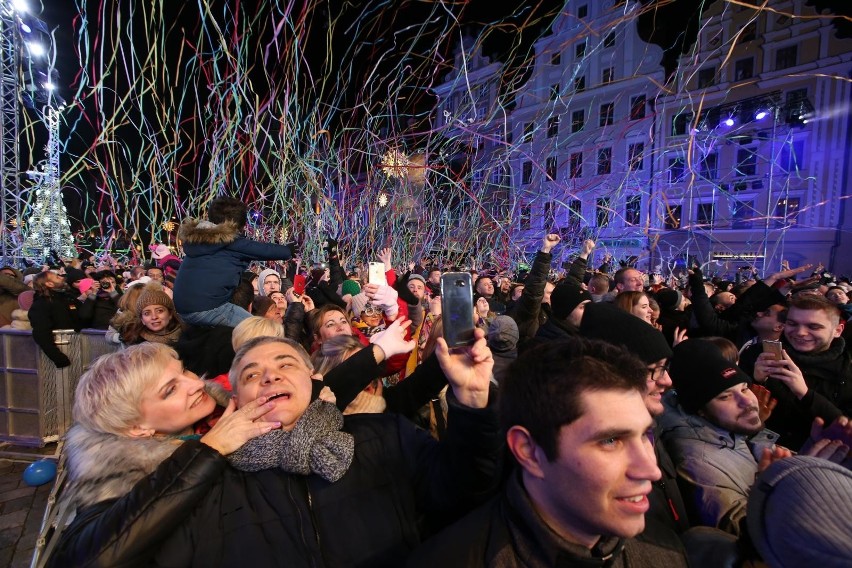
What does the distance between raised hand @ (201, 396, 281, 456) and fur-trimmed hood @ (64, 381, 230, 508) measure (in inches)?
10.8

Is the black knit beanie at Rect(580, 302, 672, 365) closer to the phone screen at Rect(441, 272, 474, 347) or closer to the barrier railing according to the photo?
the phone screen at Rect(441, 272, 474, 347)

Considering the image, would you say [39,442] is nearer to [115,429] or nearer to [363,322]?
[363,322]

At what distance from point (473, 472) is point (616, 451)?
0.56 meters

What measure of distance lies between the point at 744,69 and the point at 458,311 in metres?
39.6

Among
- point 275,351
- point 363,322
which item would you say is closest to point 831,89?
point 363,322

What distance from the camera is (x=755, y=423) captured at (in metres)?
2.20

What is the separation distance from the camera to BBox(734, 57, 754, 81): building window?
30.1 m

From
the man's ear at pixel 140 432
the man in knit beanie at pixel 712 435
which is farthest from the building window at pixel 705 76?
the man's ear at pixel 140 432

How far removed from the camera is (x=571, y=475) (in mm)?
1206

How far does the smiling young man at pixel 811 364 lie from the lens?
2793 millimetres

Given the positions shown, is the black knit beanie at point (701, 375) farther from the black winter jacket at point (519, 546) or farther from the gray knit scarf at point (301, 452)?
the gray knit scarf at point (301, 452)

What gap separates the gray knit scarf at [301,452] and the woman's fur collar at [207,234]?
2.48m

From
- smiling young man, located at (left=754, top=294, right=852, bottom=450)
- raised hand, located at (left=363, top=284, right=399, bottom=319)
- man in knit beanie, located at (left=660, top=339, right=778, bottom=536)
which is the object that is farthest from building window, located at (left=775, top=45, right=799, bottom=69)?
raised hand, located at (left=363, top=284, right=399, bottom=319)

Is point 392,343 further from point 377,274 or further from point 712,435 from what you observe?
point 712,435
